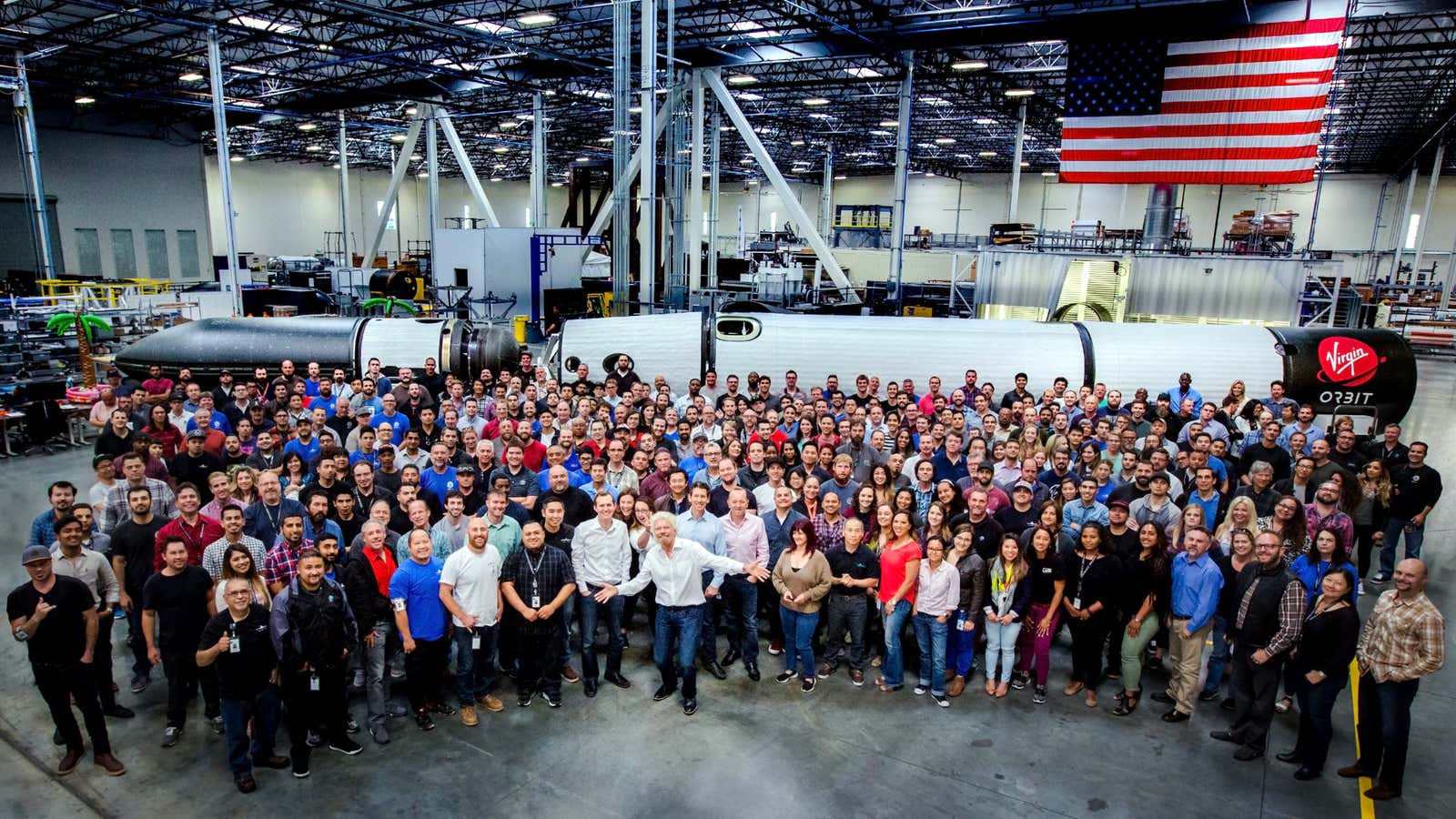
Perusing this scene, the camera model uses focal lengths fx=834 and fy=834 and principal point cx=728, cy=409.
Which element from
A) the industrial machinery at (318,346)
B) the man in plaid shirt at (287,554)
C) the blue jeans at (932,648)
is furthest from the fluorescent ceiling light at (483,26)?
the blue jeans at (932,648)

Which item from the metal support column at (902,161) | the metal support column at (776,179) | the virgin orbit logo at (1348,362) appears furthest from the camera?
the metal support column at (902,161)

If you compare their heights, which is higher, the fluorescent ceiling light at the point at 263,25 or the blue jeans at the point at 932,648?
the fluorescent ceiling light at the point at 263,25

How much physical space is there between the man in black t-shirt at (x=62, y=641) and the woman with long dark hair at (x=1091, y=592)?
22.5 ft

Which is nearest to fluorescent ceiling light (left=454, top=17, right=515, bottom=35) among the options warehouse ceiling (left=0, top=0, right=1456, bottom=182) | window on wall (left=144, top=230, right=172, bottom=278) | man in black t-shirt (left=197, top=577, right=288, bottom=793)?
warehouse ceiling (left=0, top=0, right=1456, bottom=182)

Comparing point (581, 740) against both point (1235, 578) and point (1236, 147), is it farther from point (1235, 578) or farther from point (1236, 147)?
point (1236, 147)

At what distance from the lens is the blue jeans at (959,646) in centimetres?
675

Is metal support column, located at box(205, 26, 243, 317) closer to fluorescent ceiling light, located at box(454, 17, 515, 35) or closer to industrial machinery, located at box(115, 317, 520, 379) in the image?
industrial machinery, located at box(115, 317, 520, 379)

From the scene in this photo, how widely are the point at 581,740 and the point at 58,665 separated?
340 cm

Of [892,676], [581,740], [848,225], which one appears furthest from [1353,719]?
[848,225]

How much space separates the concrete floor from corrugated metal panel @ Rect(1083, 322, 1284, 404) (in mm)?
6639

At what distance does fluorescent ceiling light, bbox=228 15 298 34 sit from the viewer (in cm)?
2159

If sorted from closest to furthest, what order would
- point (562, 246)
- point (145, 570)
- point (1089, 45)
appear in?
1. point (145, 570)
2. point (1089, 45)
3. point (562, 246)

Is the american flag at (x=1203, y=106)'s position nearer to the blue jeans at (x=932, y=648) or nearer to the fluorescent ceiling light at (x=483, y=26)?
the blue jeans at (x=932, y=648)

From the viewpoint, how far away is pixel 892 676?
6.88 metres
